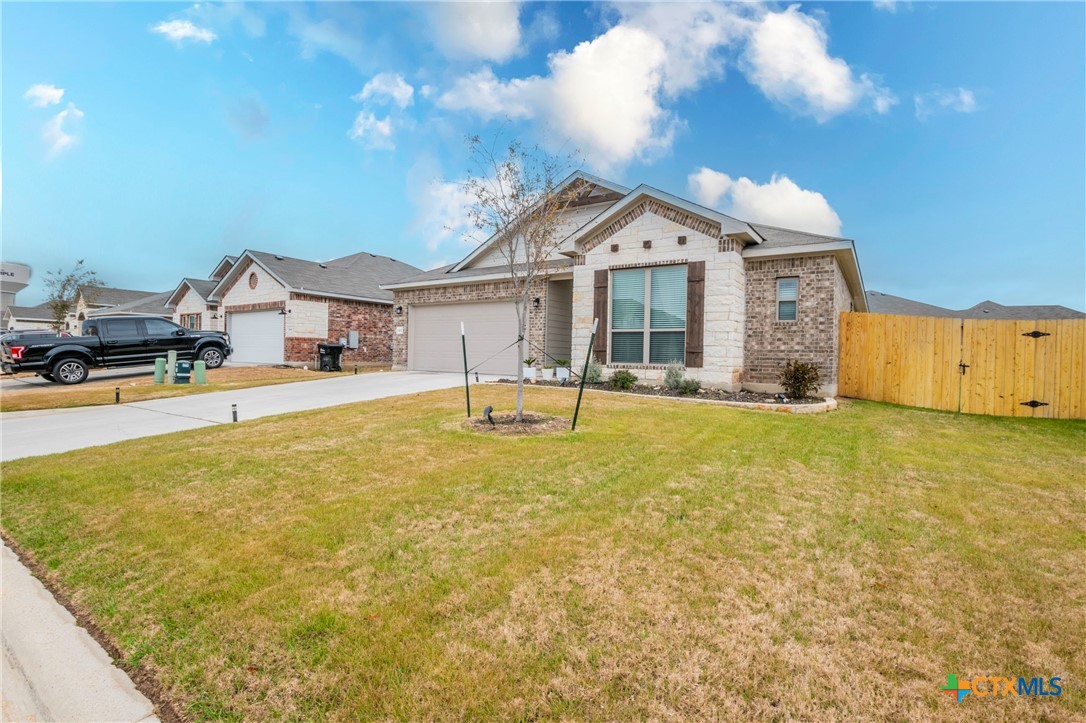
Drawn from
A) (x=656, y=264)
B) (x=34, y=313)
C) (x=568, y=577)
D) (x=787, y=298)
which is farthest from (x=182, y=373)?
(x=34, y=313)

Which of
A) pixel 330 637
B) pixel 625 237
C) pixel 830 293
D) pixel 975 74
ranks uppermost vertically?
pixel 975 74

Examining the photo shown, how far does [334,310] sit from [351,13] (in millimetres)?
13159

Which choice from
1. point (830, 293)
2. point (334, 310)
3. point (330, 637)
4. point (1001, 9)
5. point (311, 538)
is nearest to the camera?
point (330, 637)

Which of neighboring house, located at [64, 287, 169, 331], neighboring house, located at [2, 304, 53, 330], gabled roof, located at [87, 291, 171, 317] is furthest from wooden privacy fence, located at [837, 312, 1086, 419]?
neighboring house, located at [2, 304, 53, 330]

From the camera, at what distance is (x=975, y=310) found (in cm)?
2316

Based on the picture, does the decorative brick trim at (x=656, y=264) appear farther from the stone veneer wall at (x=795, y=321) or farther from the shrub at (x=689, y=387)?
the shrub at (x=689, y=387)

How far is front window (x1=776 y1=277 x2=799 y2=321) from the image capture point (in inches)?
450

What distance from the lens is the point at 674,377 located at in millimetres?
11469

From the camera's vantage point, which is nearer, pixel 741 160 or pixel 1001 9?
pixel 1001 9

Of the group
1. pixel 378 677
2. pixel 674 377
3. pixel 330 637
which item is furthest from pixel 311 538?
pixel 674 377

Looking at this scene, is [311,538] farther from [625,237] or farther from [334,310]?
[334,310]

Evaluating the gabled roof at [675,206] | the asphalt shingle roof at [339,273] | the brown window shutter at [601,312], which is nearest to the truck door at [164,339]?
the asphalt shingle roof at [339,273]

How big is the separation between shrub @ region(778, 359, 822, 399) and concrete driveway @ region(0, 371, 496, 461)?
327 inches

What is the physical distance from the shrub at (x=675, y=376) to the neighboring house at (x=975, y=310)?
14.8m
